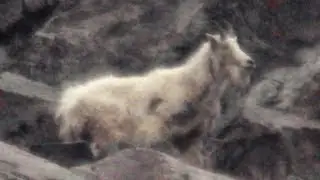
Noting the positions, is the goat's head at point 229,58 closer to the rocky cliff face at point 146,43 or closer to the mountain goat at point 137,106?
the mountain goat at point 137,106

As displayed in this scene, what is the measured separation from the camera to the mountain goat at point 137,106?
6754mm

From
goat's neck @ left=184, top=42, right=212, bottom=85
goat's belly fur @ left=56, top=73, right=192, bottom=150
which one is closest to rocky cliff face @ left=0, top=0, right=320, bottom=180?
goat's neck @ left=184, top=42, right=212, bottom=85

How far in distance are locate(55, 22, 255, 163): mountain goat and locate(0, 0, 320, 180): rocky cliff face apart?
1.33 metres

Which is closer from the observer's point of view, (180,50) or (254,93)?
(254,93)

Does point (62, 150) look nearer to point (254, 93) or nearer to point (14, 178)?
point (14, 178)

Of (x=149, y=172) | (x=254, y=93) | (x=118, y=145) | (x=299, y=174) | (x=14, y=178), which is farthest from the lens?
(x=254, y=93)

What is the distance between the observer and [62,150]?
22.9ft

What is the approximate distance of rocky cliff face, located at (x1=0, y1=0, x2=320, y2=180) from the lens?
8.52 meters

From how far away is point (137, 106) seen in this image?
22.4ft

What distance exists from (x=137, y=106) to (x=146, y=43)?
398 centimetres

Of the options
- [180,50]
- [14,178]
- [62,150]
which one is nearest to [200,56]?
[62,150]

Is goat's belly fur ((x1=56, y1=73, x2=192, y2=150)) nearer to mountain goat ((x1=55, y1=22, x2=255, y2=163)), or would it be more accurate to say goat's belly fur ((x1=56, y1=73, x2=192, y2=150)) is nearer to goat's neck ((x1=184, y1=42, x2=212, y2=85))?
mountain goat ((x1=55, y1=22, x2=255, y2=163))

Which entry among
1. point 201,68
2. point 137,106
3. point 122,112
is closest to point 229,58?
point 201,68

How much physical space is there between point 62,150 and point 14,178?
6.53ft
